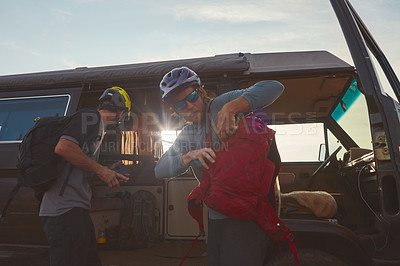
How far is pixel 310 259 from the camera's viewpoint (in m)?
2.31

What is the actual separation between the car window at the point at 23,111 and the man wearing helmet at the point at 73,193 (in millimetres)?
1421

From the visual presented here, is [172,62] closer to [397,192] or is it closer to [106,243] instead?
[397,192]

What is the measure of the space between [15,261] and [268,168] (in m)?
2.78

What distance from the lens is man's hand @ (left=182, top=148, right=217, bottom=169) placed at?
149cm

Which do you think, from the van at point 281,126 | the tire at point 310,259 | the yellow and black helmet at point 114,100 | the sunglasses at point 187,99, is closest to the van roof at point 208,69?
the van at point 281,126

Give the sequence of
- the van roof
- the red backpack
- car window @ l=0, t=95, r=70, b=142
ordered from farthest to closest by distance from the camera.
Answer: car window @ l=0, t=95, r=70, b=142
the van roof
the red backpack

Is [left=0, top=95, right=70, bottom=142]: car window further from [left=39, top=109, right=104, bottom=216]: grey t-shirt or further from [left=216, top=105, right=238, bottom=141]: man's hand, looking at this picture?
[left=216, top=105, right=238, bottom=141]: man's hand

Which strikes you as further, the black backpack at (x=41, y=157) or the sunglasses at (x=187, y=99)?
the black backpack at (x=41, y=157)

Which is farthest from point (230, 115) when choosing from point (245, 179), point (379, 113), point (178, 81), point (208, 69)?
point (208, 69)

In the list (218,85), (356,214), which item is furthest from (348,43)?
(356,214)

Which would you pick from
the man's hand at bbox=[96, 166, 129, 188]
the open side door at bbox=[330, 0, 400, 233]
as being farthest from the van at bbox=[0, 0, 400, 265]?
the man's hand at bbox=[96, 166, 129, 188]

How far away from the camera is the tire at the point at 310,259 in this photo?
7.54 feet

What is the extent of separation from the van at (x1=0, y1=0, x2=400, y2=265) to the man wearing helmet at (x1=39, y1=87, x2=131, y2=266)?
1.16 metres

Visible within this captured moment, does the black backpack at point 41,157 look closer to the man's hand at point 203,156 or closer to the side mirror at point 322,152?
the man's hand at point 203,156
